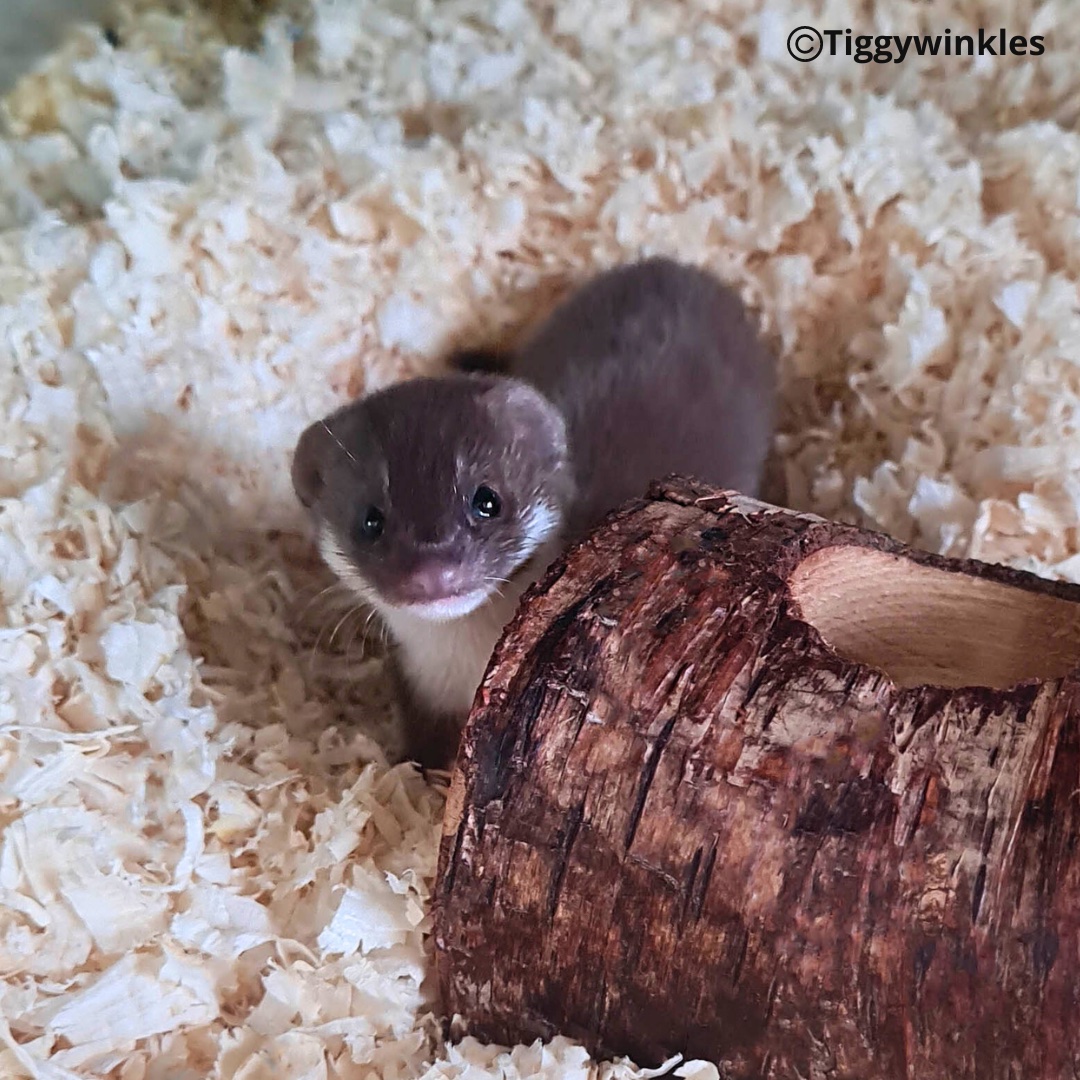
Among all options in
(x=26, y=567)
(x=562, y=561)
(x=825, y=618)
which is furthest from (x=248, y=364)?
(x=825, y=618)

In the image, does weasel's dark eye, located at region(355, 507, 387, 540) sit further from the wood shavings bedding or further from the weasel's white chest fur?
the wood shavings bedding

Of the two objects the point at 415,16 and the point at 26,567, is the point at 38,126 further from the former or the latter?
the point at 26,567

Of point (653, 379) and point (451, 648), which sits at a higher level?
point (653, 379)

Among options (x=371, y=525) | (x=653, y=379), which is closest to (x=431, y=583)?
(x=371, y=525)

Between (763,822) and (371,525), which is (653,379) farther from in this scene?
(763,822)

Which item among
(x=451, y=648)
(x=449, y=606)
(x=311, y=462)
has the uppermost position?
(x=311, y=462)

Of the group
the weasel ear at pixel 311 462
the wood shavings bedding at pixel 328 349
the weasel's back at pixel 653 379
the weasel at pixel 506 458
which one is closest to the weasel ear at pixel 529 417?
the weasel at pixel 506 458
